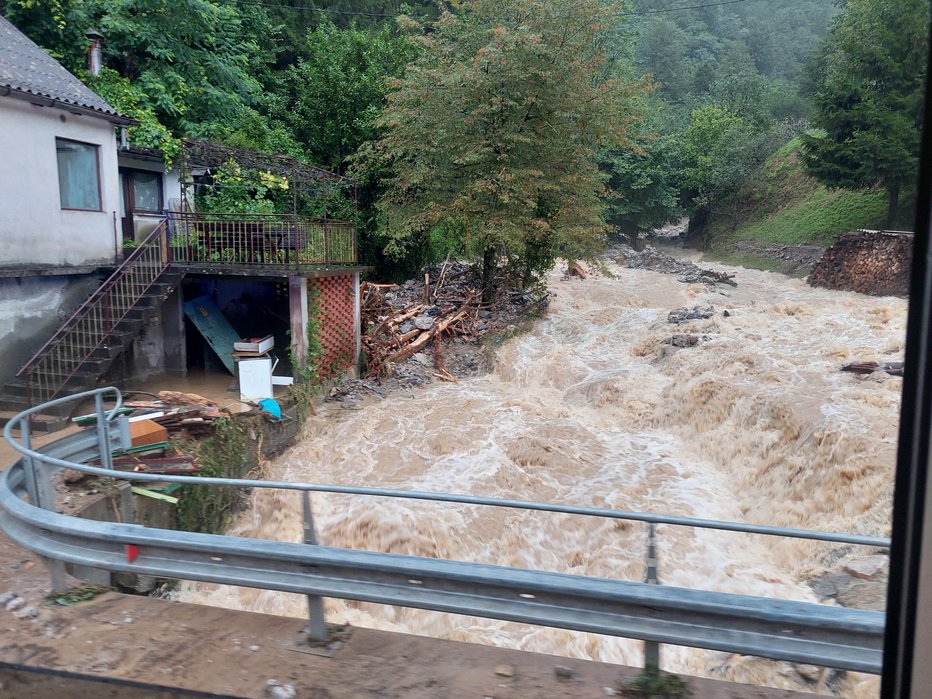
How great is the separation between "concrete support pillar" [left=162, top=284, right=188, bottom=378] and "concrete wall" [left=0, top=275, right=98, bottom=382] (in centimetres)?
199

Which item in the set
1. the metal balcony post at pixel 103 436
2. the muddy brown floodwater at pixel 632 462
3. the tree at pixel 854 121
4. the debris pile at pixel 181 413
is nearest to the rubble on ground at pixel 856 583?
the muddy brown floodwater at pixel 632 462

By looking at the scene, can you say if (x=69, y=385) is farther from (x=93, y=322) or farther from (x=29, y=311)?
(x=29, y=311)

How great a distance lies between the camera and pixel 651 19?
243 feet

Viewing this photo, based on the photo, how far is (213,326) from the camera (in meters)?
15.0

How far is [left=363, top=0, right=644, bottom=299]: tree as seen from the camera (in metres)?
17.9

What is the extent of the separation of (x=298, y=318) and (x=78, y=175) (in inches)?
203

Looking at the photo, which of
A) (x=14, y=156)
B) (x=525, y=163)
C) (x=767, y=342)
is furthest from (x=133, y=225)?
(x=767, y=342)

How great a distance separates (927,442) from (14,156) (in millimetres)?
14028

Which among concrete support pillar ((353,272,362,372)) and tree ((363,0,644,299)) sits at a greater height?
tree ((363,0,644,299))

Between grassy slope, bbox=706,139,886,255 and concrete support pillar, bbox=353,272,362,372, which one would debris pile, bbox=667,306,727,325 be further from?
grassy slope, bbox=706,139,886,255

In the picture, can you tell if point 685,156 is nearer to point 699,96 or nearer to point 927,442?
point 699,96

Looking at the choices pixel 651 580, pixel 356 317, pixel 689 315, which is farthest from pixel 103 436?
pixel 689 315

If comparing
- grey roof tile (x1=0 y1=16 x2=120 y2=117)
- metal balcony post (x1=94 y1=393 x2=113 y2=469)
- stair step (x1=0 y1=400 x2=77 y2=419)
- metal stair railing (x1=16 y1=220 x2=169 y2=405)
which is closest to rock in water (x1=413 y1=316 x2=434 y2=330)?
metal stair railing (x1=16 y1=220 x2=169 y2=405)

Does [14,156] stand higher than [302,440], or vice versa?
[14,156]
